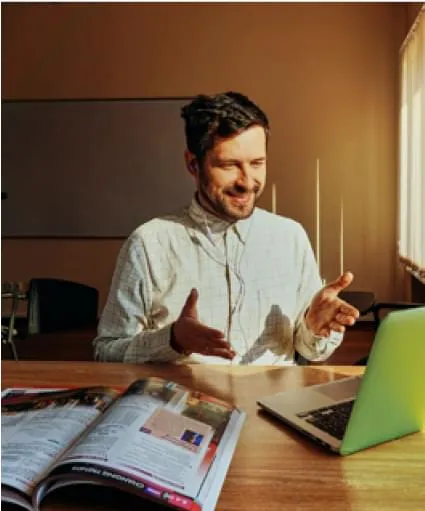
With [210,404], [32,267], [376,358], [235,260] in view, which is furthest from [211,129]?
[32,267]

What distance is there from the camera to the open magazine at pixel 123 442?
684 mm

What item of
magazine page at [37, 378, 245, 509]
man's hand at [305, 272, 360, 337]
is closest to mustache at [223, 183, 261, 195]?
man's hand at [305, 272, 360, 337]

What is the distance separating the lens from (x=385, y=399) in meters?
0.87

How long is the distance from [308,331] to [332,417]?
51 cm

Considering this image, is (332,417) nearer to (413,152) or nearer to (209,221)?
(209,221)

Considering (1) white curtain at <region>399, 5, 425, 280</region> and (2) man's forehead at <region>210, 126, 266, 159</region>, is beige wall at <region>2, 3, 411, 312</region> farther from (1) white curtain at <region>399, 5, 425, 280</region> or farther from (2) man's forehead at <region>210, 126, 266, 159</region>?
(2) man's forehead at <region>210, 126, 266, 159</region>

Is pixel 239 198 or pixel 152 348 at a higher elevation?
pixel 239 198

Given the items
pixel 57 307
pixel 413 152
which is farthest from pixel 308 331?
pixel 413 152

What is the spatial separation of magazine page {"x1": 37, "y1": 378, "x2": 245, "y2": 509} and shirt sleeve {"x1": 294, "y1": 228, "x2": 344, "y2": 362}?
0.52m

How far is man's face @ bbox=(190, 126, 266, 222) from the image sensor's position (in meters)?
1.59

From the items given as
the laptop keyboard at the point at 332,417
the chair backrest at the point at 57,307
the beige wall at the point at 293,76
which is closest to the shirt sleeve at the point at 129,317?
the laptop keyboard at the point at 332,417

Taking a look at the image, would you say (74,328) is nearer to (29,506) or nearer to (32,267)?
(29,506)

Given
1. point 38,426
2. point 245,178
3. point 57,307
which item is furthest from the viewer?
point 57,307

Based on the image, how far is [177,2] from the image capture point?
484cm
